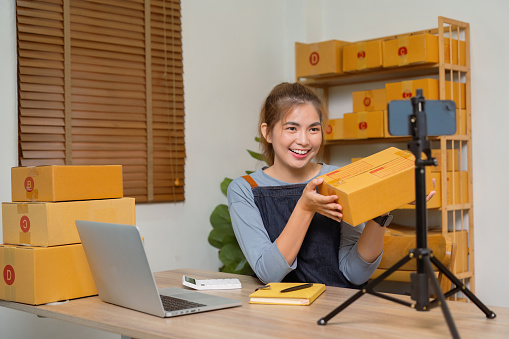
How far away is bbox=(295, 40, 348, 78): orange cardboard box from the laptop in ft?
7.95


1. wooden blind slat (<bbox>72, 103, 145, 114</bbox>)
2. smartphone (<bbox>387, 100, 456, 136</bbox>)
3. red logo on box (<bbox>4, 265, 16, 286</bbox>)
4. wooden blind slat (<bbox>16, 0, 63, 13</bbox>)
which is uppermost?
wooden blind slat (<bbox>16, 0, 63, 13</bbox>)

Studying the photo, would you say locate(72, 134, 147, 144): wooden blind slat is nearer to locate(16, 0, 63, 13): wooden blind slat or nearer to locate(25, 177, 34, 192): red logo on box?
locate(16, 0, 63, 13): wooden blind slat

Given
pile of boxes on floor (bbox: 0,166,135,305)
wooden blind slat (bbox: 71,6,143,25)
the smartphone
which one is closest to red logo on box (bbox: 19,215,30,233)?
pile of boxes on floor (bbox: 0,166,135,305)

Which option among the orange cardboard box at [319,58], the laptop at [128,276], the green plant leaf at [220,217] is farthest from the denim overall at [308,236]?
the orange cardboard box at [319,58]

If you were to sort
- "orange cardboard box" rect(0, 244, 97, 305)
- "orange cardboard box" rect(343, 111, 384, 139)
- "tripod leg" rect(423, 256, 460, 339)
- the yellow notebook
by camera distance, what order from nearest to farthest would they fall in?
"tripod leg" rect(423, 256, 460, 339) → the yellow notebook → "orange cardboard box" rect(0, 244, 97, 305) → "orange cardboard box" rect(343, 111, 384, 139)

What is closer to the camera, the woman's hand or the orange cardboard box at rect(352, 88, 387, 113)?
the woman's hand

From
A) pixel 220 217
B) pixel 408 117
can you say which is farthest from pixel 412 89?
pixel 408 117

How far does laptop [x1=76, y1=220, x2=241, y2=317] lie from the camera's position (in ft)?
4.67

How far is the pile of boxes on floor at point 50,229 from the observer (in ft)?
5.52

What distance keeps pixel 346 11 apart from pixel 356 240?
2632 millimetres

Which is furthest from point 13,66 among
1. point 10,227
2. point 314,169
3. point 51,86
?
point 314,169

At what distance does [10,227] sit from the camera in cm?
181

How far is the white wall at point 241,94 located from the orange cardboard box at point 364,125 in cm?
57

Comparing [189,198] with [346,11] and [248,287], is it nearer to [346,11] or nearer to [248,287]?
[346,11]
